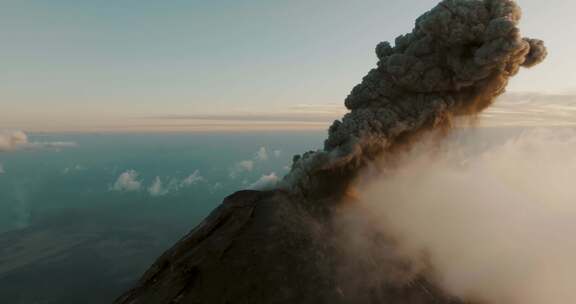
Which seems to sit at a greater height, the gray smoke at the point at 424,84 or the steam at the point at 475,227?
the gray smoke at the point at 424,84

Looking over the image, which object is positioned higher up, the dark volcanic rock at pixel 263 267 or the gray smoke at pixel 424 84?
the gray smoke at pixel 424 84

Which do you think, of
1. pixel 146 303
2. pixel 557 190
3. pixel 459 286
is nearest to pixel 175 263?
pixel 146 303

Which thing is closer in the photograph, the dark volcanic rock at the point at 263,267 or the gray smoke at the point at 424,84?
the dark volcanic rock at the point at 263,267

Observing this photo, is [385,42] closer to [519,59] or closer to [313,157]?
[519,59]

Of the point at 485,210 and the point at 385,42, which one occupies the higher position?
the point at 385,42
